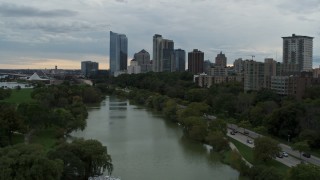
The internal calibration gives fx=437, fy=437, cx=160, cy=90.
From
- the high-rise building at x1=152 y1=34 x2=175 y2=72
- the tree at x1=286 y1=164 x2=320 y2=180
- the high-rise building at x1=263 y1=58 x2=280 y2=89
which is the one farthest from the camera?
the high-rise building at x1=152 y1=34 x2=175 y2=72

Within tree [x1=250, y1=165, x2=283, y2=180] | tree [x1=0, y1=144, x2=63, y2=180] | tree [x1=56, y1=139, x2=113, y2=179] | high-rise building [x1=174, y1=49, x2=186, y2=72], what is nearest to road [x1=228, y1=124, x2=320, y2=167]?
tree [x1=250, y1=165, x2=283, y2=180]

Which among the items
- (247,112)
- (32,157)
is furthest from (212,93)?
(32,157)

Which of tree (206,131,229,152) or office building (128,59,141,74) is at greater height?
Answer: office building (128,59,141,74)

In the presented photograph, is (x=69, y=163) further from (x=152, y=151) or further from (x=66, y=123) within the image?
(x=66, y=123)

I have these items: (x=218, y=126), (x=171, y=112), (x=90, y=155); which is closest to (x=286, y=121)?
(x=218, y=126)

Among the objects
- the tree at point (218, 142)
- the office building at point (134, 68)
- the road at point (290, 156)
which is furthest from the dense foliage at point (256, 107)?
the office building at point (134, 68)

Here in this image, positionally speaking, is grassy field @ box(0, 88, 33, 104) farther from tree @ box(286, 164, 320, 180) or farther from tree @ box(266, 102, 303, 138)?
tree @ box(286, 164, 320, 180)

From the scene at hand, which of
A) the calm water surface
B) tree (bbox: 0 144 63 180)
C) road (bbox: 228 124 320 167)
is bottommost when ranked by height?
the calm water surface
